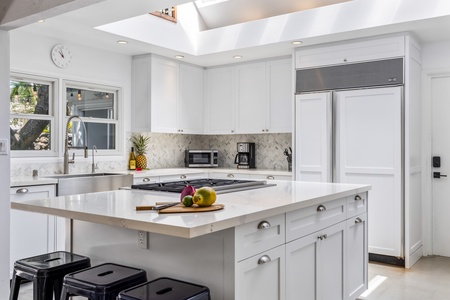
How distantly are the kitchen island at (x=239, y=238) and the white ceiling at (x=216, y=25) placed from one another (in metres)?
1.73

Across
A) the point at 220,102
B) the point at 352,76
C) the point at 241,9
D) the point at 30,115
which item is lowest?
the point at 30,115

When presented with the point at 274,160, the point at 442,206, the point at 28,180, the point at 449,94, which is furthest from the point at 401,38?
the point at 28,180

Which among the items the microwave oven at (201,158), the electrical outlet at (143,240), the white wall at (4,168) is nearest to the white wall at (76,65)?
the microwave oven at (201,158)

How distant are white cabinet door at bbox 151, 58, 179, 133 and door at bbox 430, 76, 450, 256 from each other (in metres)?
3.11

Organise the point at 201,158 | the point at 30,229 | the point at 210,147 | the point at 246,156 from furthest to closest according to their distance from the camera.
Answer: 1. the point at 210,147
2. the point at 201,158
3. the point at 246,156
4. the point at 30,229

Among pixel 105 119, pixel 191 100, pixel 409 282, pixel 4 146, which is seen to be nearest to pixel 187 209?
pixel 4 146

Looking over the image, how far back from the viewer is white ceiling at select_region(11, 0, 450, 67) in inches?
144

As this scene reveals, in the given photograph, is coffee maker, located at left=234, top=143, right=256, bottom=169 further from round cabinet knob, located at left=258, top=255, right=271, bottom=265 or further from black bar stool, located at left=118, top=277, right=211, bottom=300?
black bar stool, located at left=118, top=277, right=211, bottom=300

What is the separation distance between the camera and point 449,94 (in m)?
4.55

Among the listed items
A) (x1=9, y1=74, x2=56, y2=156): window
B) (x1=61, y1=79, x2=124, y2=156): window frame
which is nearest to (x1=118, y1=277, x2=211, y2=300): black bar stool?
(x1=9, y1=74, x2=56, y2=156): window

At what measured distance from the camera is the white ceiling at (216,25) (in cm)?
366

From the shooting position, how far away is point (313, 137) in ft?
15.4

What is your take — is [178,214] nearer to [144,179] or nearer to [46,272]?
[46,272]

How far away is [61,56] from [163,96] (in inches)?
52.1
